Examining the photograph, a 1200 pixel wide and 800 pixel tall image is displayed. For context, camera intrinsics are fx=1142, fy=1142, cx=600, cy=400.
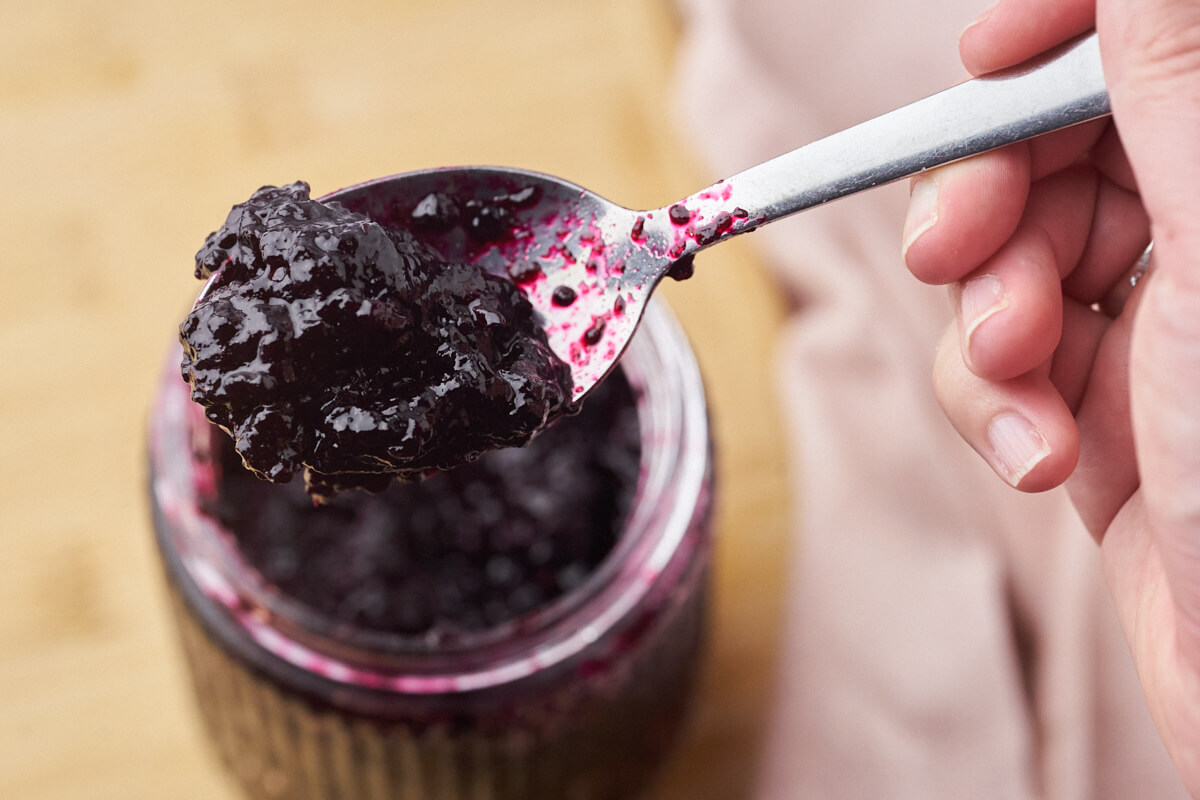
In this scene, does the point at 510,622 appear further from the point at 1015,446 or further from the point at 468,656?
the point at 1015,446

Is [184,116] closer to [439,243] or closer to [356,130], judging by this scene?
[356,130]

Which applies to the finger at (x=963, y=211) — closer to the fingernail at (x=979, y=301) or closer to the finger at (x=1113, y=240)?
the fingernail at (x=979, y=301)

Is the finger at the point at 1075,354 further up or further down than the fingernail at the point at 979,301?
further down

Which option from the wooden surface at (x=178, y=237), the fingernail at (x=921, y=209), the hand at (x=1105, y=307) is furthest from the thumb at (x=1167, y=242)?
the wooden surface at (x=178, y=237)

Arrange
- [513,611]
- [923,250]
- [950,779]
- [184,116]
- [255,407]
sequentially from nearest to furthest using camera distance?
[255,407] → [923,250] → [513,611] → [950,779] → [184,116]

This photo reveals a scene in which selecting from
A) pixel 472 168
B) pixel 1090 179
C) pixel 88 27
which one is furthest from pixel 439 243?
pixel 88 27

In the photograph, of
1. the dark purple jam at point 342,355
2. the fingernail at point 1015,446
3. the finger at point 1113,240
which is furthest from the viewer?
the finger at point 1113,240

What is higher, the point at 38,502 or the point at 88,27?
the point at 88,27
